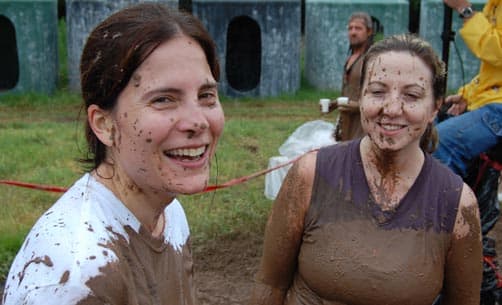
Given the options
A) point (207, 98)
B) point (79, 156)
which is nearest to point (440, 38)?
point (79, 156)

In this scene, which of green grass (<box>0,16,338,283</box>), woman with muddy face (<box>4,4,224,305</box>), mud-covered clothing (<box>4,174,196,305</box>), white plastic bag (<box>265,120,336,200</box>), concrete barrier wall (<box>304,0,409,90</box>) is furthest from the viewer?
concrete barrier wall (<box>304,0,409,90</box>)

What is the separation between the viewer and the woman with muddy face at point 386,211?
2.35 m

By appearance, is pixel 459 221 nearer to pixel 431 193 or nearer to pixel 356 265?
pixel 431 193

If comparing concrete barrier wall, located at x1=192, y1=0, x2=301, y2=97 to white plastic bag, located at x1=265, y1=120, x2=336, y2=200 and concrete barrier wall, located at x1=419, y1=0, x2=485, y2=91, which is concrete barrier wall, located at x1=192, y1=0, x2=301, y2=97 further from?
white plastic bag, located at x1=265, y1=120, x2=336, y2=200

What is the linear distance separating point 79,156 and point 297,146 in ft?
6.36

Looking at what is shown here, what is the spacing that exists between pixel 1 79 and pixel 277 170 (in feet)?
32.3

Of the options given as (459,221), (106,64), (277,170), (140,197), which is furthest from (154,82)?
(277,170)

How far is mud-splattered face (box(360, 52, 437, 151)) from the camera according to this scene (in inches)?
95.2

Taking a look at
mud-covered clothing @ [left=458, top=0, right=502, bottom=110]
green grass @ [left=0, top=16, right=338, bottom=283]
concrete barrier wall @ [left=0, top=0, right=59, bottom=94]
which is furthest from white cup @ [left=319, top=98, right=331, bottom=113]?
concrete barrier wall @ [left=0, top=0, right=59, bottom=94]

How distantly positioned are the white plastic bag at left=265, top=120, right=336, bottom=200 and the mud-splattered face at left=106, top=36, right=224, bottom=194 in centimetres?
445

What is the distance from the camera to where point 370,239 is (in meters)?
2.36

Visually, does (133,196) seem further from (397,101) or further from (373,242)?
(397,101)

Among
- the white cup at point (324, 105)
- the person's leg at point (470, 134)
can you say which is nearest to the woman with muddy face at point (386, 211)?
the person's leg at point (470, 134)

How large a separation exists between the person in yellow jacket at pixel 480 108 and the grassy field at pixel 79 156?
1.27 m
